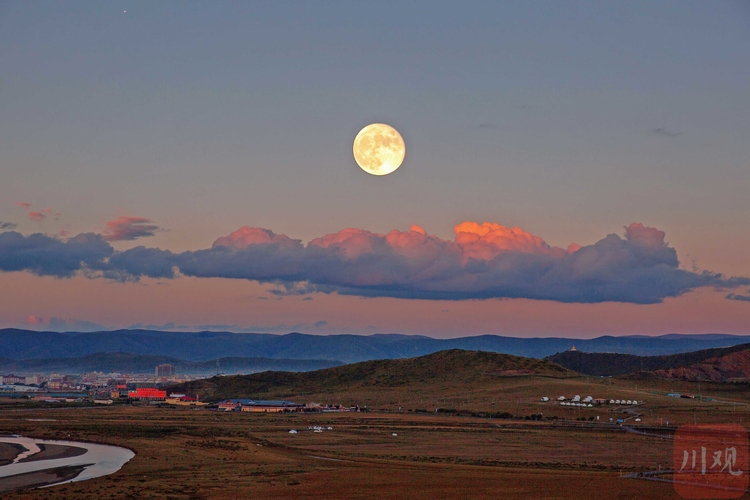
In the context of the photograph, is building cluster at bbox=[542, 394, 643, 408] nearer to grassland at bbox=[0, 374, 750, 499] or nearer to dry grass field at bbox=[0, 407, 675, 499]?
grassland at bbox=[0, 374, 750, 499]

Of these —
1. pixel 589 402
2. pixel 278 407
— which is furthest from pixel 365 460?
pixel 278 407

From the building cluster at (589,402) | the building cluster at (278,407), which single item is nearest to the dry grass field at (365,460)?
the building cluster at (589,402)

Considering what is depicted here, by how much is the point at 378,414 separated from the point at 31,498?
303 feet

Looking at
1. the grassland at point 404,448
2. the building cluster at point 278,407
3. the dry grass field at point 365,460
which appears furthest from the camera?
the building cluster at point 278,407

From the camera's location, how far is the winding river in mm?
68062

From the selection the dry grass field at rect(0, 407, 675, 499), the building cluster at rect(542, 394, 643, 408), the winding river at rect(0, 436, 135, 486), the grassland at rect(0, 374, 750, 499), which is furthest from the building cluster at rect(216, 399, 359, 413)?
the winding river at rect(0, 436, 135, 486)

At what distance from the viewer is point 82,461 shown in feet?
249

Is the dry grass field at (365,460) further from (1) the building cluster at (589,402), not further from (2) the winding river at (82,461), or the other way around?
(1) the building cluster at (589,402)

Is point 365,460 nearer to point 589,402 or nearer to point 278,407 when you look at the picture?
point 589,402

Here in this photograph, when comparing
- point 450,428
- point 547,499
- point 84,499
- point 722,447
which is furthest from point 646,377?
point 84,499

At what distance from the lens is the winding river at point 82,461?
6806 centimetres

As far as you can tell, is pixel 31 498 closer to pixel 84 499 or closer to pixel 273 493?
pixel 84 499

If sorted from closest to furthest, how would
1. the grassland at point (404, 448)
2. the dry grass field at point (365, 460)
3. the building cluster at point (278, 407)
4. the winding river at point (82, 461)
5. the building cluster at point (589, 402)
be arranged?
the dry grass field at point (365, 460) → the grassland at point (404, 448) → the winding river at point (82, 461) → the building cluster at point (589, 402) → the building cluster at point (278, 407)

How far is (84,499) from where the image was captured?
53906 mm
